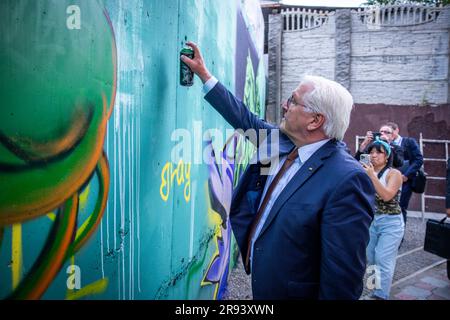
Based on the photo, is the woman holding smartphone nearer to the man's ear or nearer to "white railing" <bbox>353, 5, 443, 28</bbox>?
the man's ear

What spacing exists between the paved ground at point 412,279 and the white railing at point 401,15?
6507 millimetres

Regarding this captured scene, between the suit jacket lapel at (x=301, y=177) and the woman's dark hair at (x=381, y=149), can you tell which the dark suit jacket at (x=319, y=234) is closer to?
the suit jacket lapel at (x=301, y=177)

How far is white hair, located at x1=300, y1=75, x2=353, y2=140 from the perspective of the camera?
6.11ft

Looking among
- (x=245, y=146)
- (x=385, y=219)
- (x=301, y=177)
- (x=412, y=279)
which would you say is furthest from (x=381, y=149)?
(x=301, y=177)

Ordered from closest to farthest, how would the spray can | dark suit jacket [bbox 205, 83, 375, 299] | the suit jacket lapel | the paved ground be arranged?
dark suit jacket [bbox 205, 83, 375, 299]
the suit jacket lapel
the spray can
the paved ground

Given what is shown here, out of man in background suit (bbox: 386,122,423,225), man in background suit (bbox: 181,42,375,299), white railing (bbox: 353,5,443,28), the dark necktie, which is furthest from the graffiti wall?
white railing (bbox: 353,5,443,28)

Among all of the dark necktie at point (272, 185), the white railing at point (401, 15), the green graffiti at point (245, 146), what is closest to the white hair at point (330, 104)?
the dark necktie at point (272, 185)

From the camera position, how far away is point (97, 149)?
1348 mm

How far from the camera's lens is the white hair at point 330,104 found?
186cm

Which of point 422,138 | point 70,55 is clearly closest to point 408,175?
point 422,138

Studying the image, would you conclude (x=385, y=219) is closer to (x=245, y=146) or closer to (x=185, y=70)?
(x=245, y=146)

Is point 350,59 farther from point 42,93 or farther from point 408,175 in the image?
point 42,93
